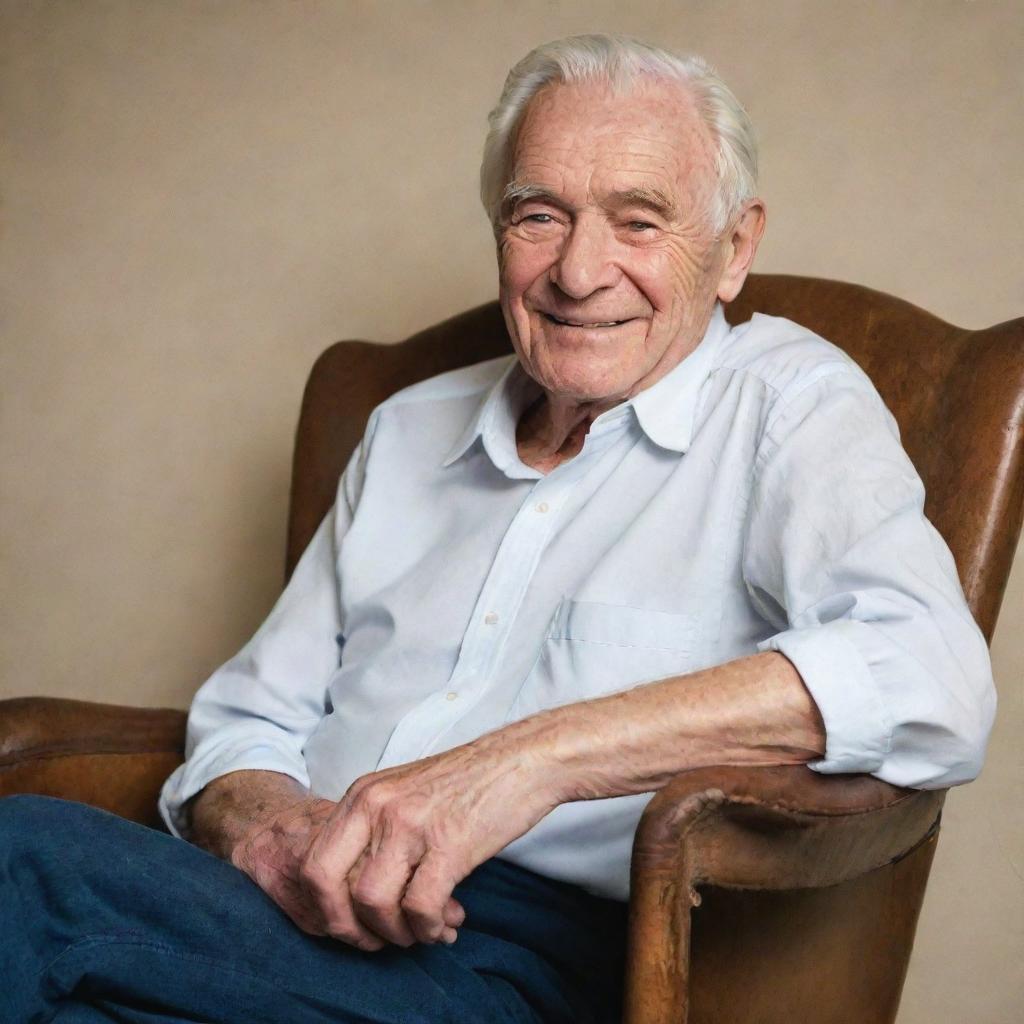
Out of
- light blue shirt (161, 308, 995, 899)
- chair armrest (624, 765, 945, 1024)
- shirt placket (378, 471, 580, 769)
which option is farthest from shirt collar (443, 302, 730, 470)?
chair armrest (624, 765, 945, 1024)

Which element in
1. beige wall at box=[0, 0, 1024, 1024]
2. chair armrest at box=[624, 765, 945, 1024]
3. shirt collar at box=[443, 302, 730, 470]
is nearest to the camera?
chair armrest at box=[624, 765, 945, 1024]

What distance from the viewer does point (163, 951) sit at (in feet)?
3.77

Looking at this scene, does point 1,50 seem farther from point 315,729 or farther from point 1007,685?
point 1007,685

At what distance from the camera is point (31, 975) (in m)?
1.13

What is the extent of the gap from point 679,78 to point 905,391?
48 cm

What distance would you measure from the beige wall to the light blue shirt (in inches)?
25.2

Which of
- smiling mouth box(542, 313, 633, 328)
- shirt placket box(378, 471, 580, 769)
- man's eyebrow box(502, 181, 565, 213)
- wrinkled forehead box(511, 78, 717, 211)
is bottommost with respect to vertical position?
shirt placket box(378, 471, 580, 769)

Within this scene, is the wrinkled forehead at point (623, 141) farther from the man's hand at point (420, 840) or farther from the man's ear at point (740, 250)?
the man's hand at point (420, 840)

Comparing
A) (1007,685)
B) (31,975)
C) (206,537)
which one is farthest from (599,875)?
(206,537)

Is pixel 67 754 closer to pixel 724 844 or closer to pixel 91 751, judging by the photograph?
pixel 91 751

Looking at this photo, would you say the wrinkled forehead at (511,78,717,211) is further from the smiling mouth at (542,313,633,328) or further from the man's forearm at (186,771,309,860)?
the man's forearm at (186,771,309,860)

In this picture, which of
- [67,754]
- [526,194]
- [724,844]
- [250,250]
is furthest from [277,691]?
[250,250]

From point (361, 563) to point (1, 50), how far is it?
1.56 m

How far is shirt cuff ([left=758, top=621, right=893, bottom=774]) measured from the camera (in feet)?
3.92
